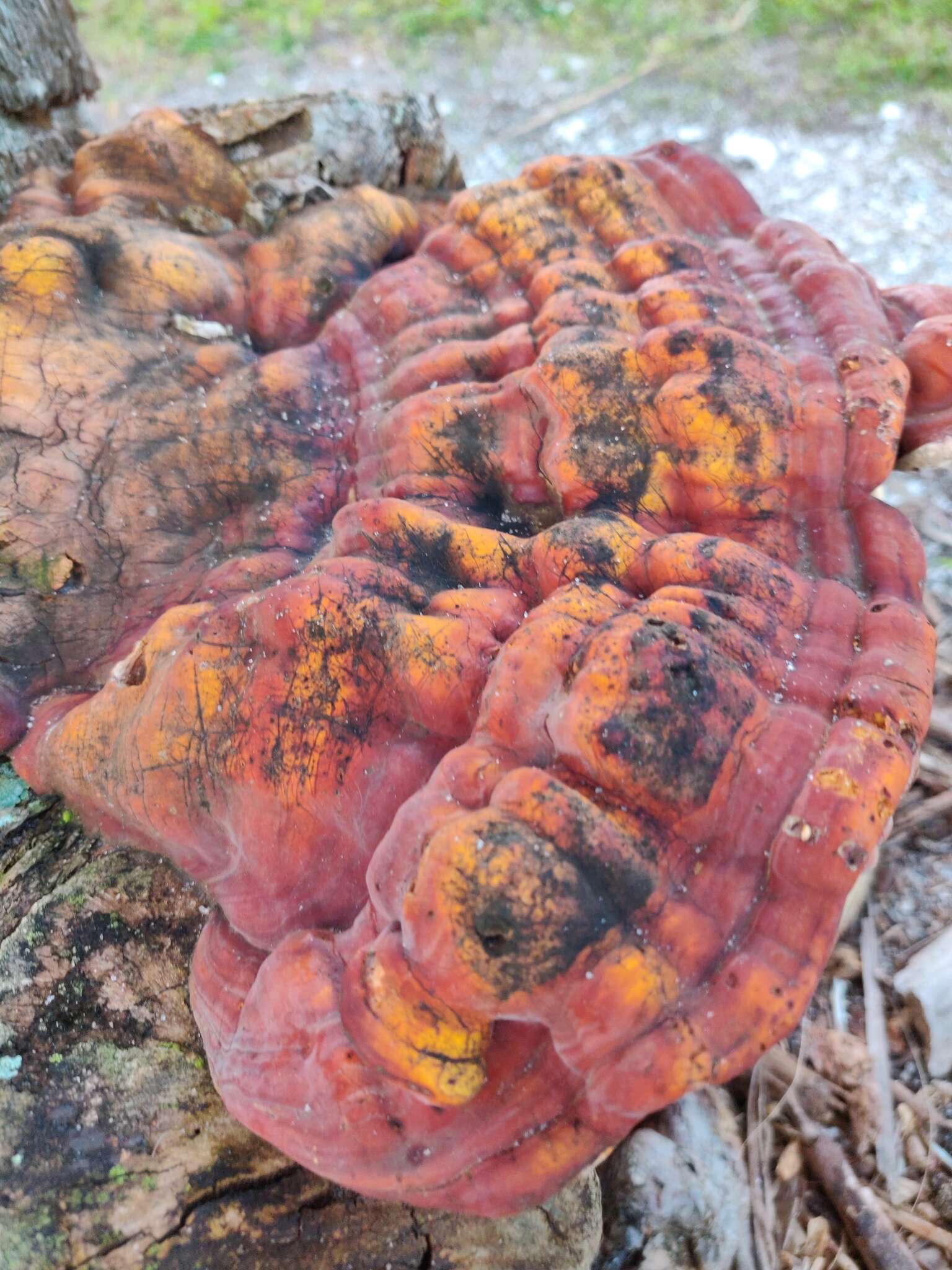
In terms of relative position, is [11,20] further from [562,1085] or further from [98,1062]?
[562,1085]

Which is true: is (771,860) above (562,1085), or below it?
above

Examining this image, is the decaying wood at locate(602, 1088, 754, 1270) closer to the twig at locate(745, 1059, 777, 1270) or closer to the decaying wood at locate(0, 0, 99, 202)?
the twig at locate(745, 1059, 777, 1270)

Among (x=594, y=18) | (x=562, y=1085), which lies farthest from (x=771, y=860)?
(x=594, y=18)

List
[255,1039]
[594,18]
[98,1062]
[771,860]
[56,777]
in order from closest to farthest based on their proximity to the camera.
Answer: [771,860] < [255,1039] < [98,1062] < [56,777] < [594,18]

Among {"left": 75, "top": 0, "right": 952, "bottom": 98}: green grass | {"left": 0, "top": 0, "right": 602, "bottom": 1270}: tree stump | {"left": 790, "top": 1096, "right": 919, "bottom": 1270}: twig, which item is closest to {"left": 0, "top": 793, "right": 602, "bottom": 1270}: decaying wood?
{"left": 0, "top": 0, "right": 602, "bottom": 1270}: tree stump

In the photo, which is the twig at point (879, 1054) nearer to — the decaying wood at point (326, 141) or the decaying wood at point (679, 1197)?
the decaying wood at point (679, 1197)

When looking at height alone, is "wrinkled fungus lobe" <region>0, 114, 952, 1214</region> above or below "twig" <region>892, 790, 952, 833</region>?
above

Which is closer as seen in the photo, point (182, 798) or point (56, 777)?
point (182, 798)
